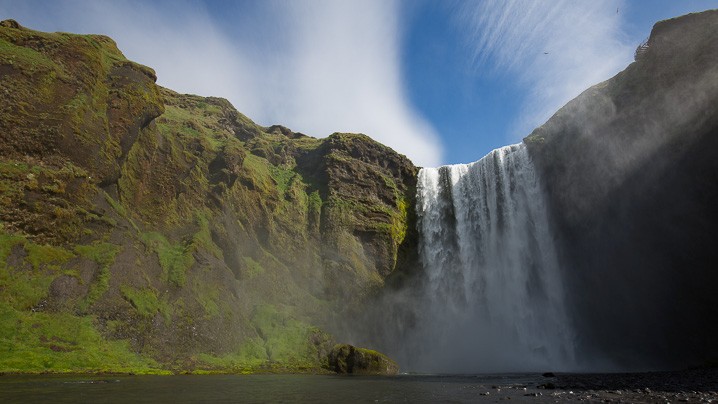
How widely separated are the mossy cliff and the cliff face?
27.1 m

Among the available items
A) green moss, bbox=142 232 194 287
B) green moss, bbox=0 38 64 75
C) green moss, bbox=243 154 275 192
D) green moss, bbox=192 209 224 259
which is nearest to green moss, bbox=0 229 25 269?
green moss, bbox=142 232 194 287

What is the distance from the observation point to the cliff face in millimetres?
42531

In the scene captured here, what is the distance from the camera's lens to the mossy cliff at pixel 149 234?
112 feet

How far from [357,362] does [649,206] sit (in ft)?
120

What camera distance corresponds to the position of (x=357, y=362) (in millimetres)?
44000

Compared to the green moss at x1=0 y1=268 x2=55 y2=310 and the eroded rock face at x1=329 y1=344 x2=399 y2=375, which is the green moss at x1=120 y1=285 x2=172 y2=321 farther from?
the eroded rock face at x1=329 y1=344 x2=399 y2=375

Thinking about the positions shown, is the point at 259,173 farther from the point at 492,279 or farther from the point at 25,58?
the point at 492,279

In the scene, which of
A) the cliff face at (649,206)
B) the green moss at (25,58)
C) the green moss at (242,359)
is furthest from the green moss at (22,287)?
the cliff face at (649,206)

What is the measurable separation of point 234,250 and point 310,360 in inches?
668

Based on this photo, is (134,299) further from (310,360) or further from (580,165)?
(580,165)

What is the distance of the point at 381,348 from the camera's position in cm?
5922

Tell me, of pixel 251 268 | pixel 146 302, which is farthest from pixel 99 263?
pixel 251 268

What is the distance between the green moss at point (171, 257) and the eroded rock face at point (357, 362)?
18153 millimetres

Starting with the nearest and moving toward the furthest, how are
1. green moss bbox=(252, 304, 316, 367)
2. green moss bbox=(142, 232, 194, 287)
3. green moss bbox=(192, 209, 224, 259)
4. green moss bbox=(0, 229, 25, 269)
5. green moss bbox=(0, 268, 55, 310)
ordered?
green moss bbox=(0, 268, 55, 310) → green moss bbox=(0, 229, 25, 269) → green moss bbox=(142, 232, 194, 287) → green moss bbox=(252, 304, 316, 367) → green moss bbox=(192, 209, 224, 259)
